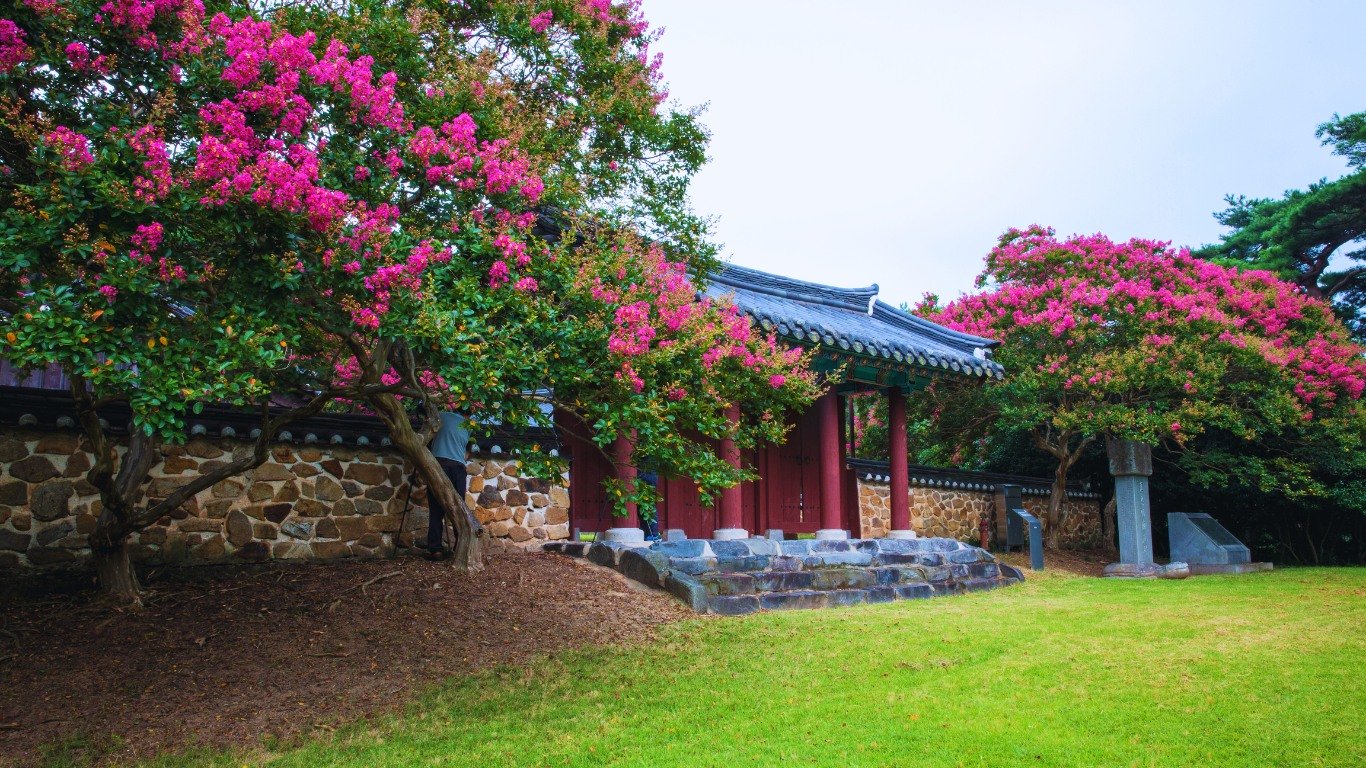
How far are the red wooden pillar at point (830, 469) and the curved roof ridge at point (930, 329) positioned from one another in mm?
2648

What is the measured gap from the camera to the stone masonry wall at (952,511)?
1583 cm

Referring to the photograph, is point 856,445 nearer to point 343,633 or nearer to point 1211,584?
point 1211,584

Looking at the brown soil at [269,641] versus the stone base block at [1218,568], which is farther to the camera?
the stone base block at [1218,568]

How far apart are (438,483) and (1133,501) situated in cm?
1097

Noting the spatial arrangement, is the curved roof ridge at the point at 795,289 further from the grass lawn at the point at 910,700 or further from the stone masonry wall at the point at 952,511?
the grass lawn at the point at 910,700

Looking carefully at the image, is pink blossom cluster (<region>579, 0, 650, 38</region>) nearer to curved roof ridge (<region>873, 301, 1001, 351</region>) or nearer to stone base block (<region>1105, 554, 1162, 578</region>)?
curved roof ridge (<region>873, 301, 1001, 351</region>)

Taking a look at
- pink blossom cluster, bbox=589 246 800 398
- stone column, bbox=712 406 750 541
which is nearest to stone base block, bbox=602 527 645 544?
stone column, bbox=712 406 750 541

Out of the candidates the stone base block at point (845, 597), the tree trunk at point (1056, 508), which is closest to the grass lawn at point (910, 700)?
the stone base block at point (845, 597)

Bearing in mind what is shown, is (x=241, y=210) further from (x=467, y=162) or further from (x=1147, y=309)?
(x=1147, y=309)

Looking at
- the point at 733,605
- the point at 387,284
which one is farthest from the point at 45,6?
the point at 733,605

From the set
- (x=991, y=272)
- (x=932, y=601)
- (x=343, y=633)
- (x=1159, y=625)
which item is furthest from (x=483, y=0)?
(x=991, y=272)

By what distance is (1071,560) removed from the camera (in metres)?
16.5

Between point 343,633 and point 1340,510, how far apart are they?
62.3ft

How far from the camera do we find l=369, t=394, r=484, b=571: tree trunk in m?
8.62
